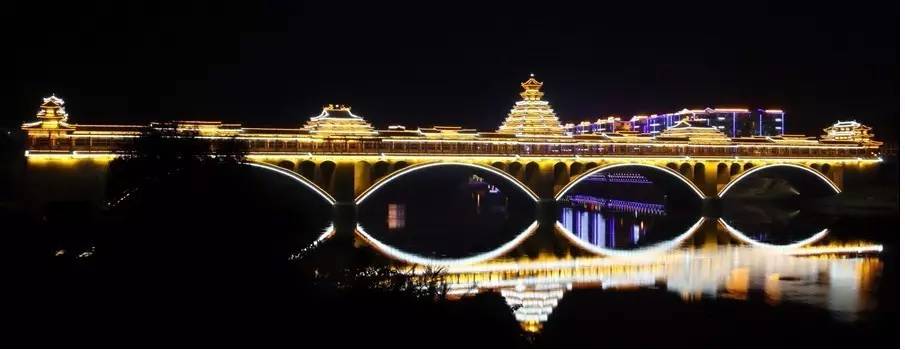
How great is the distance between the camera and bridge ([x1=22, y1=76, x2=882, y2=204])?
→ 3678cm

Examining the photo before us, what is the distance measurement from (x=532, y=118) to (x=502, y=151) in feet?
20.6

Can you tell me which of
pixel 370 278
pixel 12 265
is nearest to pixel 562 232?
pixel 370 278

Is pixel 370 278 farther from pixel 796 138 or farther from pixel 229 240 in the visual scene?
pixel 796 138

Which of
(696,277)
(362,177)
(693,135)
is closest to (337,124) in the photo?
(362,177)

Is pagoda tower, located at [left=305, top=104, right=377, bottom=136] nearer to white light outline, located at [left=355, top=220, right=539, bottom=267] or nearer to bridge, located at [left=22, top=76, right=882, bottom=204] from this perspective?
bridge, located at [left=22, top=76, right=882, bottom=204]

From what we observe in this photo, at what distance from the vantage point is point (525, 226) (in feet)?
154

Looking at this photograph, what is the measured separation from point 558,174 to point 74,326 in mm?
39416

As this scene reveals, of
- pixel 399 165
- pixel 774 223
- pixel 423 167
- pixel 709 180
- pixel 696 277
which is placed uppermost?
pixel 399 165

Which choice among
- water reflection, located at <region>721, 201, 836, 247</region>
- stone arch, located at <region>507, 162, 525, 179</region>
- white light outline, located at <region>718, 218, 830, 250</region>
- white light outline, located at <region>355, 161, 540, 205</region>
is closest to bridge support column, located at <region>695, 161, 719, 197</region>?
water reflection, located at <region>721, 201, 836, 247</region>

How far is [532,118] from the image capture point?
169ft

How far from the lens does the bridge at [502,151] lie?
36.8 m

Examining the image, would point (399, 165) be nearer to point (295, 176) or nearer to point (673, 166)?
point (295, 176)

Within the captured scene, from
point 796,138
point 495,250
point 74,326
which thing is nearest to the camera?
point 74,326

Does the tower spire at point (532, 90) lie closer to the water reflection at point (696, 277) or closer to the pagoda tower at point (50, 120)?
the water reflection at point (696, 277)
